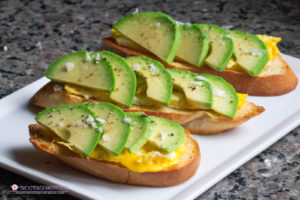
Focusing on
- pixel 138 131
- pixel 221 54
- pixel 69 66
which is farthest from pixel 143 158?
pixel 221 54

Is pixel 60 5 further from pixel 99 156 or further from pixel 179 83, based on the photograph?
pixel 99 156

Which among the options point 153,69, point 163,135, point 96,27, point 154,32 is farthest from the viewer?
point 96,27

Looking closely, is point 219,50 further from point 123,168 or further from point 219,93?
point 123,168

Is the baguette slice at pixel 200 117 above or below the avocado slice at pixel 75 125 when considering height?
below

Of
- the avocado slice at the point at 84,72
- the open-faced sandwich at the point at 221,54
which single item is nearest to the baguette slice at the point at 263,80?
the open-faced sandwich at the point at 221,54

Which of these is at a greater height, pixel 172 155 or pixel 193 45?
pixel 193 45

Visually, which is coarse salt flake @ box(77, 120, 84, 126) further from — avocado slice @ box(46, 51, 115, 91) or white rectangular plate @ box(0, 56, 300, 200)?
avocado slice @ box(46, 51, 115, 91)

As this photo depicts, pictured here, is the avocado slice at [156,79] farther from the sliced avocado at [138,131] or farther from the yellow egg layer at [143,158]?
the yellow egg layer at [143,158]
